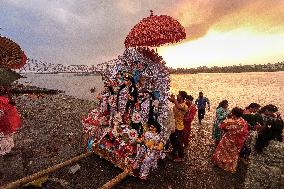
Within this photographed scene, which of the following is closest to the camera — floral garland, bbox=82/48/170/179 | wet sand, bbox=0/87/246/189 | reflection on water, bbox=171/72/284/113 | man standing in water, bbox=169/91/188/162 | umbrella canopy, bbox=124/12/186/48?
umbrella canopy, bbox=124/12/186/48

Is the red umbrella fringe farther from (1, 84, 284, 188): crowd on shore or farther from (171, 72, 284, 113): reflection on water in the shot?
(171, 72, 284, 113): reflection on water

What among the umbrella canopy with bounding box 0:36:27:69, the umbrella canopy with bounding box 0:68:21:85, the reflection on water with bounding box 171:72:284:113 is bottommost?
the reflection on water with bounding box 171:72:284:113

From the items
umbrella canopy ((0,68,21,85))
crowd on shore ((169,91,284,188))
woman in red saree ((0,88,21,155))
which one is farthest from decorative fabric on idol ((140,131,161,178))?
umbrella canopy ((0,68,21,85))

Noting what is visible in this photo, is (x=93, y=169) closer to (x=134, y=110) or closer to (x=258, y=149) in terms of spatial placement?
(x=134, y=110)

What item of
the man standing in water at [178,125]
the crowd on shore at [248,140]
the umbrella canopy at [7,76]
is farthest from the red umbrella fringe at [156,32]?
the umbrella canopy at [7,76]

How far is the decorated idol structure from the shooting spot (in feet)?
22.6

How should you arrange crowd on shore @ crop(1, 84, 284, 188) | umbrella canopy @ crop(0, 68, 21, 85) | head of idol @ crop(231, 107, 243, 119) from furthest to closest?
head of idol @ crop(231, 107, 243, 119), crowd on shore @ crop(1, 84, 284, 188), umbrella canopy @ crop(0, 68, 21, 85)

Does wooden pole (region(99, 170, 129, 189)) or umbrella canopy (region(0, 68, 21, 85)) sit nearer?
umbrella canopy (region(0, 68, 21, 85))

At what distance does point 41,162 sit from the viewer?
336 inches

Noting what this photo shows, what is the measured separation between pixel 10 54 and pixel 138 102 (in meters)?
4.85

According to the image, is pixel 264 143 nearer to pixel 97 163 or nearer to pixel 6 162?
pixel 97 163

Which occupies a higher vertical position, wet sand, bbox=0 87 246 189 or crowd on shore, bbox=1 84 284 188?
crowd on shore, bbox=1 84 284 188

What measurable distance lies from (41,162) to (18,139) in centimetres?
331

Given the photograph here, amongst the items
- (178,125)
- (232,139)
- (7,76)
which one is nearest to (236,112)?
(232,139)
